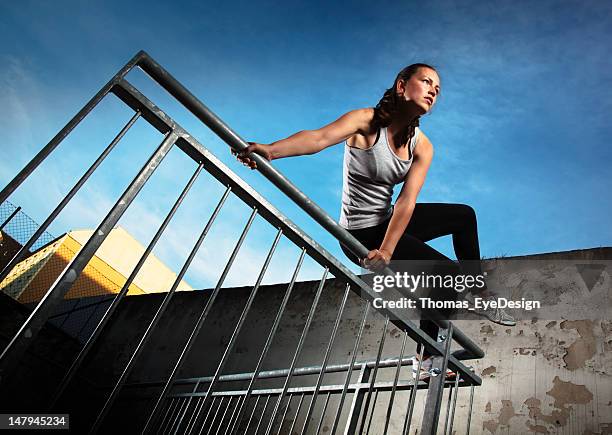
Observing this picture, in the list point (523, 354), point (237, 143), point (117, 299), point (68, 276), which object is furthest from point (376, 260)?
point (523, 354)

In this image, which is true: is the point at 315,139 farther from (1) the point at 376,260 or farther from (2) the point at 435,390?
(2) the point at 435,390

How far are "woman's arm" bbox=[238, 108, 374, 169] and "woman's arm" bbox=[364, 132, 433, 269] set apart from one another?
13.8 inches

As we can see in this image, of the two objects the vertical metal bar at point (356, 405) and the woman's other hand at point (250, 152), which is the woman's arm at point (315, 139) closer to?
the woman's other hand at point (250, 152)

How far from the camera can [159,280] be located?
1582 cm

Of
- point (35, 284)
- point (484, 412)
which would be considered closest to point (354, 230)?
point (484, 412)

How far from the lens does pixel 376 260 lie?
6.18 ft

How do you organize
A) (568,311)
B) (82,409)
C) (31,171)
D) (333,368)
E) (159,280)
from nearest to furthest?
1. (31,171)
2. (333,368)
3. (568,311)
4. (82,409)
5. (159,280)

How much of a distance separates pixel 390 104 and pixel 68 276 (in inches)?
69.9

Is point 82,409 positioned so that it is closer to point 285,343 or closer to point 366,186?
point 285,343

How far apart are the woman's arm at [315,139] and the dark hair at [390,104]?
0.05 meters

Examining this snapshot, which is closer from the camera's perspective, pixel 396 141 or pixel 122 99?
pixel 122 99

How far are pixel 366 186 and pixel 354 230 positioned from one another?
0.25m

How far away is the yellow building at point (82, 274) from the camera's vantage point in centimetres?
1156

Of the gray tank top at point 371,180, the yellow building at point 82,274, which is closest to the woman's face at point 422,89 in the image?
the gray tank top at point 371,180
